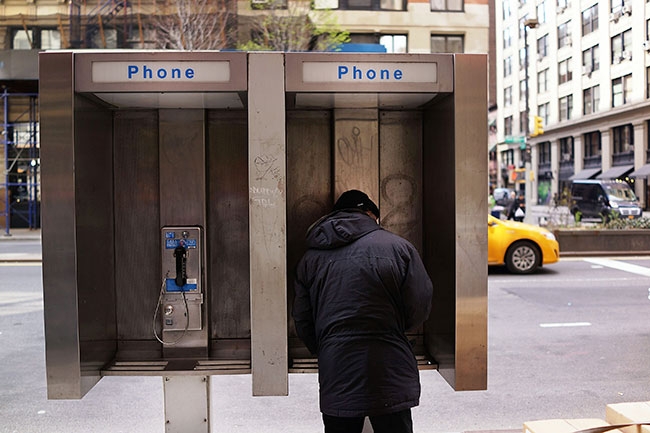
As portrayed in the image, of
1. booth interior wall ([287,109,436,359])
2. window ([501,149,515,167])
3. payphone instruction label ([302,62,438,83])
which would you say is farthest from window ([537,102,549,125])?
payphone instruction label ([302,62,438,83])

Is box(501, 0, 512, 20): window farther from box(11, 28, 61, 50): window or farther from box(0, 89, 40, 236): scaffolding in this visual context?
box(11, 28, 61, 50): window

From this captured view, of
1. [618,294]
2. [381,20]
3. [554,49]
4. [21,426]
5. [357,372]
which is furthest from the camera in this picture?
[381,20]

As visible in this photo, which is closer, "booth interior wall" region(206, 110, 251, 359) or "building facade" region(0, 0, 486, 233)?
"booth interior wall" region(206, 110, 251, 359)

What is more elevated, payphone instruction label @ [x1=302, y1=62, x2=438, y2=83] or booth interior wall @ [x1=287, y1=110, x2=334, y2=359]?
payphone instruction label @ [x1=302, y1=62, x2=438, y2=83]

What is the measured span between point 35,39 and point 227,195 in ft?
77.3

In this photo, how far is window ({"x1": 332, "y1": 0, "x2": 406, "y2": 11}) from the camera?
25125 mm

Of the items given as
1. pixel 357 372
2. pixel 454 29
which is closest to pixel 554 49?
pixel 454 29

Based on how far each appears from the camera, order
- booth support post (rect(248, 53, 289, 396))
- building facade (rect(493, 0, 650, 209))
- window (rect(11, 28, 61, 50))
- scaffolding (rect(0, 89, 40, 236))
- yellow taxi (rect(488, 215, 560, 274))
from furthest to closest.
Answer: window (rect(11, 28, 61, 50))
scaffolding (rect(0, 89, 40, 236))
building facade (rect(493, 0, 650, 209))
yellow taxi (rect(488, 215, 560, 274))
booth support post (rect(248, 53, 289, 396))

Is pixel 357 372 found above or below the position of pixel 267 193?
below

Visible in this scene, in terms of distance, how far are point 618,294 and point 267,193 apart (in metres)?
8.76

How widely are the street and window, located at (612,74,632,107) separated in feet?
59.3

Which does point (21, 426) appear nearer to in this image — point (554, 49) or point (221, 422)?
point (221, 422)

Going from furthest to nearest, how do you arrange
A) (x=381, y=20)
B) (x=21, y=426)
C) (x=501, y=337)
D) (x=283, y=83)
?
(x=381, y=20) → (x=501, y=337) → (x=21, y=426) → (x=283, y=83)

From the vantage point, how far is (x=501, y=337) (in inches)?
297
